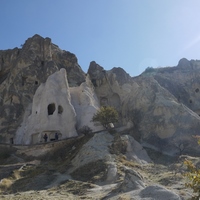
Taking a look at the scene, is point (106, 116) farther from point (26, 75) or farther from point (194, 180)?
point (194, 180)

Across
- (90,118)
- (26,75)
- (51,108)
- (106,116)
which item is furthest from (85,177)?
(26,75)

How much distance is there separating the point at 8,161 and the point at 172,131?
15.9 m

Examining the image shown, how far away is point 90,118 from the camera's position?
118ft

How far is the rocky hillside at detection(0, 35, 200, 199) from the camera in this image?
21.1 metres

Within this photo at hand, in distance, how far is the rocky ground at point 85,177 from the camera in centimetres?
1474

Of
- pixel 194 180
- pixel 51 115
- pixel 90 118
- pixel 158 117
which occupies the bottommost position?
pixel 194 180

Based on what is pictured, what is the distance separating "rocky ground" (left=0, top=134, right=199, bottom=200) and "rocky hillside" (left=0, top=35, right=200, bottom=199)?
0.27 feet

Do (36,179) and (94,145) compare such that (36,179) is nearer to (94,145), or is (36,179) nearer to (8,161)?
(94,145)

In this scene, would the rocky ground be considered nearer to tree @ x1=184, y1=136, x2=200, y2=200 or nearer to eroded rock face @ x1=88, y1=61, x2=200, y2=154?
eroded rock face @ x1=88, y1=61, x2=200, y2=154

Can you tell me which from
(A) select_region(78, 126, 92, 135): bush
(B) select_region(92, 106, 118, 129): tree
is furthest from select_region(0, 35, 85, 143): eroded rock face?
(B) select_region(92, 106, 118, 129): tree

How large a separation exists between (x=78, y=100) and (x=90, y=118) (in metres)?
5.57

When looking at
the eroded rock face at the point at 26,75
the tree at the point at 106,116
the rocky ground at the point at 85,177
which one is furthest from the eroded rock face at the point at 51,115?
the rocky ground at the point at 85,177

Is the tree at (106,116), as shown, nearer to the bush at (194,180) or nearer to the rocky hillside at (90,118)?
the rocky hillside at (90,118)

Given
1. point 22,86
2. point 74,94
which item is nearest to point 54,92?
point 74,94
